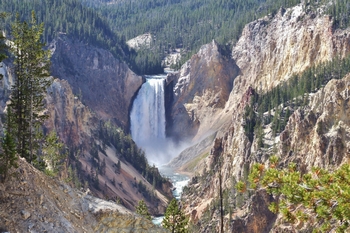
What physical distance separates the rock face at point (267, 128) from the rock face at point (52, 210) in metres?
24.2

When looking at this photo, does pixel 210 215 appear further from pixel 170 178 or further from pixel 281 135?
pixel 170 178

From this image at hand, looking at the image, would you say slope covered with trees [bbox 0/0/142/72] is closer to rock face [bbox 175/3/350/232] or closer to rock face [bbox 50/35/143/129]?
rock face [bbox 50/35/143/129]

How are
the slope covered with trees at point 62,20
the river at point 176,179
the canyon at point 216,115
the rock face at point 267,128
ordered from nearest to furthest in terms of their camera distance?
the canyon at point 216,115, the rock face at point 267,128, the river at point 176,179, the slope covered with trees at point 62,20

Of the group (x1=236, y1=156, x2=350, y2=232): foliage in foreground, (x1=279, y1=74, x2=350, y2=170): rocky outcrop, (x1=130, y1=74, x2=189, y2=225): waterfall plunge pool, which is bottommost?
(x1=130, y1=74, x2=189, y2=225): waterfall plunge pool

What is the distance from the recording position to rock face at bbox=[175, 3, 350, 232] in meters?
79.3

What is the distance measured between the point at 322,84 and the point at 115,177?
46824 mm

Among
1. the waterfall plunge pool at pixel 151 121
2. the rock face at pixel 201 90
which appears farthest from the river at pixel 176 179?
the rock face at pixel 201 90

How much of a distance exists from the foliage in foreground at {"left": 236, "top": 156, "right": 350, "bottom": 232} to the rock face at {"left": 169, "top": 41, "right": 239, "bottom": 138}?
141 m

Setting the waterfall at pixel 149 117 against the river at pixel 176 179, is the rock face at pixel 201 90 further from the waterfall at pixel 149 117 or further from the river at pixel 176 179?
the river at pixel 176 179

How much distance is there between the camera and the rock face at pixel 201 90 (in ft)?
543

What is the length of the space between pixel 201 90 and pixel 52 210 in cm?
14391

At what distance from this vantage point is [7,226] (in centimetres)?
2355

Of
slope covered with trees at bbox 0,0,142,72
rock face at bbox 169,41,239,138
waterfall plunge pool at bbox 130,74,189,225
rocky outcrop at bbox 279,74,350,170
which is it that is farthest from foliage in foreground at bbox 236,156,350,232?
slope covered with trees at bbox 0,0,142,72

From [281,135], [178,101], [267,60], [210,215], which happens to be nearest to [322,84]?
[281,135]
